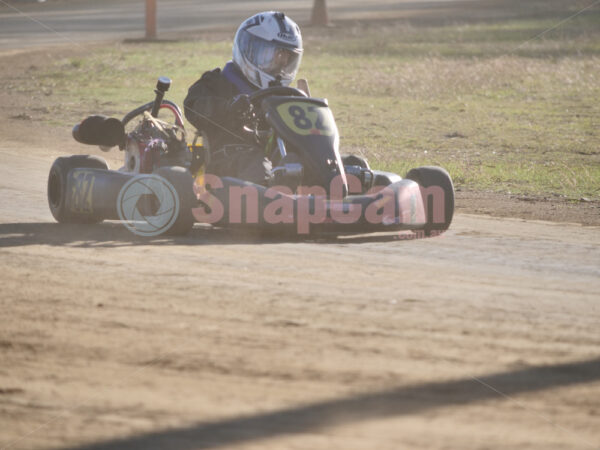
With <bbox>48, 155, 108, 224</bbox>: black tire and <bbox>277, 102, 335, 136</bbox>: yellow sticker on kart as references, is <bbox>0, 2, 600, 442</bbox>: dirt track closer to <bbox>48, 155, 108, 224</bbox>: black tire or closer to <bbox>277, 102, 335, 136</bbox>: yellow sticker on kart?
<bbox>48, 155, 108, 224</bbox>: black tire

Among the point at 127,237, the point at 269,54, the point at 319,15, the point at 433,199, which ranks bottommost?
the point at 127,237

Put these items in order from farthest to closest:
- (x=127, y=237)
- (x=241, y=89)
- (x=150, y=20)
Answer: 1. (x=150, y=20)
2. (x=241, y=89)
3. (x=127, y=237)

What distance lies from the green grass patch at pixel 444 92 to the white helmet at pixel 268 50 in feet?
9.64

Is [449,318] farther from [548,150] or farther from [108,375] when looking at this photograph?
[548,150]

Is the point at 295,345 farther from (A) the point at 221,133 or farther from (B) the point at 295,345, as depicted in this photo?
(A) the point at 221,133

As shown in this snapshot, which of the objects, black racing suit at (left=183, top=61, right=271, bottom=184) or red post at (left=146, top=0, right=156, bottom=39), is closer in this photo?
black racing suit at (left=183, top=61, right=271, bottom=184)

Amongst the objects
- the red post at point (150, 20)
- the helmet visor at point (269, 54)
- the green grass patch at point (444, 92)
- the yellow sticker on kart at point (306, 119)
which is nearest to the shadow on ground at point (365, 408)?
the yellow sticker on kart at point (306, 119)

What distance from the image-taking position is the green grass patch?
10445 millimetres

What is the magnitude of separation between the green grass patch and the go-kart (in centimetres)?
296

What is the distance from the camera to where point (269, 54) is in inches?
265

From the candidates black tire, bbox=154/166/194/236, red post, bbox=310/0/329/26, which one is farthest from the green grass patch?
black tire, bbox=154/166/194/236

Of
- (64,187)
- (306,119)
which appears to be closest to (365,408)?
(306,119)

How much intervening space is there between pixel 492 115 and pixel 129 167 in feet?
26.0

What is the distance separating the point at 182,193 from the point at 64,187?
1.02 meters
